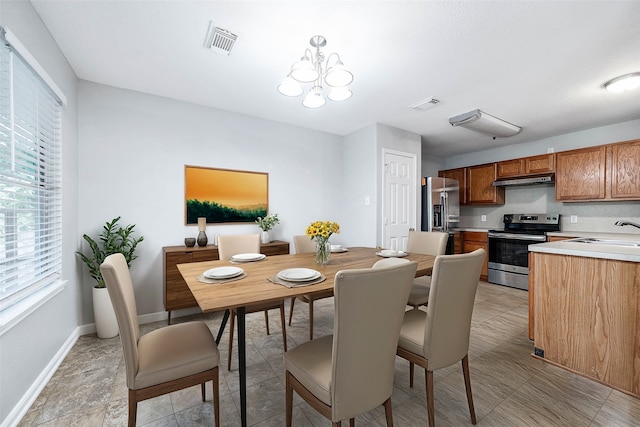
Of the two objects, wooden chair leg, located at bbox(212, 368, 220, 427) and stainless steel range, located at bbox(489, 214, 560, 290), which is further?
stainless steel range, located at bbox(489, 214, 560, 290)

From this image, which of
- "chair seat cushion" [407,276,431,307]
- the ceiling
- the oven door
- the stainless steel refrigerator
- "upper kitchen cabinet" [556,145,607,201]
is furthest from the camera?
the stainless steel refrigerator

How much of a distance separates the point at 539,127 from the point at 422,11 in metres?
3.39

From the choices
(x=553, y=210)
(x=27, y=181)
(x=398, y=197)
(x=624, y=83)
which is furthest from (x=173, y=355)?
(x=553, y=210)

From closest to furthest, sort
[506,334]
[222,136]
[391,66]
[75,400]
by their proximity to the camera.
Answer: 1. [75,400]
2. [391,66]
3. [506,334]
4. [222,136]

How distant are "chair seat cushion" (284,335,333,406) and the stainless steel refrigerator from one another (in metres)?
3.57

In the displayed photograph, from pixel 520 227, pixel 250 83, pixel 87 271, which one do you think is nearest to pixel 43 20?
pixel 250 83

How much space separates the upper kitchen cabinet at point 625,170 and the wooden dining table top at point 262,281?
→ 3.35 m

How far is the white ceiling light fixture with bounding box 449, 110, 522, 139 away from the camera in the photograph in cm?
329

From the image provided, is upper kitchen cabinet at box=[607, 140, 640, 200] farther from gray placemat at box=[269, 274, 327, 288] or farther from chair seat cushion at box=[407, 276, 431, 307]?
gray placemat at box=[269, 274, 327, 288]

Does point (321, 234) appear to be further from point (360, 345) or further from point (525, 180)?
point (525, 180)

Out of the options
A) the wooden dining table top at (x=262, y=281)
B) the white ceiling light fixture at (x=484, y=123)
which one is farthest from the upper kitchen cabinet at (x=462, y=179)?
the wooden dining table top at (x=262, y=281)

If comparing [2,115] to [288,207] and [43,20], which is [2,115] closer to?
[43,20]

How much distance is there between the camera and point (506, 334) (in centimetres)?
257

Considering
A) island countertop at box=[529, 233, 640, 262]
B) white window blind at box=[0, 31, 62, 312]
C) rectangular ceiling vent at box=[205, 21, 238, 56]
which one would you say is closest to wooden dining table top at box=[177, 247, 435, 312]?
island countertop at box=[529, 233, 640, 262]
